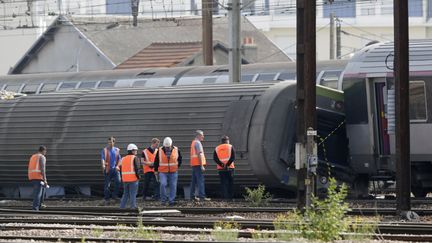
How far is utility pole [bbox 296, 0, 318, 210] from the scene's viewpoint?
2030cm

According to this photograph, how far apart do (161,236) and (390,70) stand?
974 cm

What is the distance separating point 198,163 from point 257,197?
5.80ft

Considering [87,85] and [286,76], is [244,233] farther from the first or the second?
[87,85]

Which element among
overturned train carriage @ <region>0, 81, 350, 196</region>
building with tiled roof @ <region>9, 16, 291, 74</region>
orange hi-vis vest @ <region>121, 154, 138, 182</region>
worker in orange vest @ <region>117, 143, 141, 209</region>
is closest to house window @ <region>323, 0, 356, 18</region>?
building with tiled roof @ <region>9, 16, 291, 74</region>

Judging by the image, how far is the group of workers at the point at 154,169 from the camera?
23234mm

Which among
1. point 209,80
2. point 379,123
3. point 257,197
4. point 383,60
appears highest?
point 383,60

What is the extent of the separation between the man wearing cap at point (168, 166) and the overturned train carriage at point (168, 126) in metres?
1.80

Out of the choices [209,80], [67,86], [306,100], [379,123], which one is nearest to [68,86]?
→ [67,86]

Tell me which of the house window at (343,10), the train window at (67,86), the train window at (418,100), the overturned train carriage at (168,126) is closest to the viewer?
the train window at (418,100)

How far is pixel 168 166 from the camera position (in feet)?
79.2

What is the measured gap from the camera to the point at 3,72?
78.9 m

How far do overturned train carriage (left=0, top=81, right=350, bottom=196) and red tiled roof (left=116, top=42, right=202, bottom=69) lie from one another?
26.2m

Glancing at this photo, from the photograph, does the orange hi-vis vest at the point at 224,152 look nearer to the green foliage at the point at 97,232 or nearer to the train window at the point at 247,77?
the green foliage at the point at 97,232

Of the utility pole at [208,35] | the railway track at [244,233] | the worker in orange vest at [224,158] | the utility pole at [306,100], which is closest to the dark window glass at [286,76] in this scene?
the worker in orange vest at [224,158]
